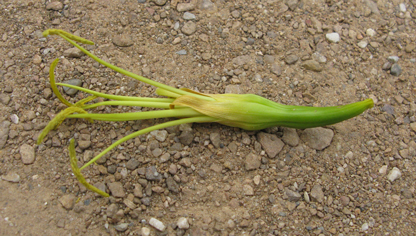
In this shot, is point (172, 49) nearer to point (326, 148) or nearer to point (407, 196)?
point (326, 148)

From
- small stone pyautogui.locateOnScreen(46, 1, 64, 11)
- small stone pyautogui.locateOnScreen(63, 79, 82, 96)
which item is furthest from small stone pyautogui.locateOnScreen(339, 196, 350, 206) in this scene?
small stone pyautogui.locateOnScreen(46, 1, 64, 11)

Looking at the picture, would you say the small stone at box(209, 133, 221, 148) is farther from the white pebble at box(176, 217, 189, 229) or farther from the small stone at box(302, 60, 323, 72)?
the small stone at box(302, 60, 323, 72)

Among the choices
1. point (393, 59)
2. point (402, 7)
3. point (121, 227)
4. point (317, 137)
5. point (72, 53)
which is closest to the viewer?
point (121, 227)

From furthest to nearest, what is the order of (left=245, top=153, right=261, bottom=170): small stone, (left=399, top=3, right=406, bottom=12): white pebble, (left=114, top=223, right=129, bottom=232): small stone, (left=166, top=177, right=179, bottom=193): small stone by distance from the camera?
(left=399, top=3, right=406, bottom=12): white pebble < (left=245, top=153, right=261, bottom=170): small stone < (left=166, top=177, right=179, bottom=193): small stone < (left=114, top=223, right=129, bottom=232): small stone

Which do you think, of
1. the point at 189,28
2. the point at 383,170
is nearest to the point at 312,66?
the point at 383,170

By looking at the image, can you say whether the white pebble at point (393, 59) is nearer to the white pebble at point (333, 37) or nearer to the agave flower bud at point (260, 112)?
the white pebble at point (333, 37)

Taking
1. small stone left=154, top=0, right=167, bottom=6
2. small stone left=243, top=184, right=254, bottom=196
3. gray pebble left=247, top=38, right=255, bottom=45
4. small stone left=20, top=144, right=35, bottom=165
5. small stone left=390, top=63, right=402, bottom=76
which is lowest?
small stone left=243, top=184, right=254, bottom=196

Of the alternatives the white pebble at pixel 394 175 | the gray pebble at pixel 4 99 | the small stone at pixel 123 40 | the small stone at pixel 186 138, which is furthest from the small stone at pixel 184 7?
the white pebble at pixel 394 175

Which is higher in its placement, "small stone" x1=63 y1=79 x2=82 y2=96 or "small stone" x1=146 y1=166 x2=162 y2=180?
"small stone" x1=63 y1=79 x2=82 y2=96

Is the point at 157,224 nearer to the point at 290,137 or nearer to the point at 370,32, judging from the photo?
the point at 290,137
